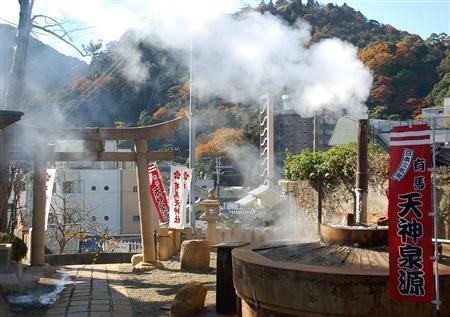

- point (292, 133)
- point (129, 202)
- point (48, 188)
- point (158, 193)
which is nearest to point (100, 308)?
point (48, 188)

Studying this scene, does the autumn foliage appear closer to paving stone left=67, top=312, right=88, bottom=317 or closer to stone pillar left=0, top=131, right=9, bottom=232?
stone pillar left=0, top=131, right=9, bottom=232

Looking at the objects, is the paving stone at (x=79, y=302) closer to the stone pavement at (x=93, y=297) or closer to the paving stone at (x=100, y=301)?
the stone pavement at (x=93, y=297)

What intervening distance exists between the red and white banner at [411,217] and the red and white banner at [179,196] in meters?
9.57

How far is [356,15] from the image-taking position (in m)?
41.8

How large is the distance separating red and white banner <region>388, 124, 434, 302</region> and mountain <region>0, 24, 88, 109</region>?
30.8 feet

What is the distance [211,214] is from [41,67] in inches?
278

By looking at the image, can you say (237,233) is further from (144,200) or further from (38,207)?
(38,207)

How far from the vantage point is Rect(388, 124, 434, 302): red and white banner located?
4074mm

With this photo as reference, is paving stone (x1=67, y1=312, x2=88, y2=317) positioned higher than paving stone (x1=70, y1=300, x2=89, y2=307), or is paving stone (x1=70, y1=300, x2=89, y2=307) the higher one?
paving stone (x1=67, y1=312, x2=88, y2=317)

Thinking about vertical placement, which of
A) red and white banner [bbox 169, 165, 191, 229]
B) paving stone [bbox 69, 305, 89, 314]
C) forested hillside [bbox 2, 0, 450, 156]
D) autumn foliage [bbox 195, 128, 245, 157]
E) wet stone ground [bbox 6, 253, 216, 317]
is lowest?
wet stone ground [bbox 6, 253, 216, 317]

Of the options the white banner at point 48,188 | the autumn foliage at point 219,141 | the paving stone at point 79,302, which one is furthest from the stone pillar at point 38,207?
the autumn foliage at point 219,141

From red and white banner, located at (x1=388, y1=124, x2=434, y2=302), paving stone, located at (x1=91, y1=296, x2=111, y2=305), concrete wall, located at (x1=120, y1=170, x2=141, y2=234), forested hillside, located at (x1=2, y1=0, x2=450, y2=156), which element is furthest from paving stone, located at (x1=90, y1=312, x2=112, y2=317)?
concrete wall, located at (x1=120, y1=170, x2=141, y2=234)

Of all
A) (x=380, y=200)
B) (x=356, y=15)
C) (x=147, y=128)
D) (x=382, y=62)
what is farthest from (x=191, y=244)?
(x=356, y=15)

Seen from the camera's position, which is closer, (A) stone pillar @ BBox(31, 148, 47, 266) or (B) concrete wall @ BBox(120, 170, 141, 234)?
(A) stone pillar @ BBox(31, 148, 47, 266)
